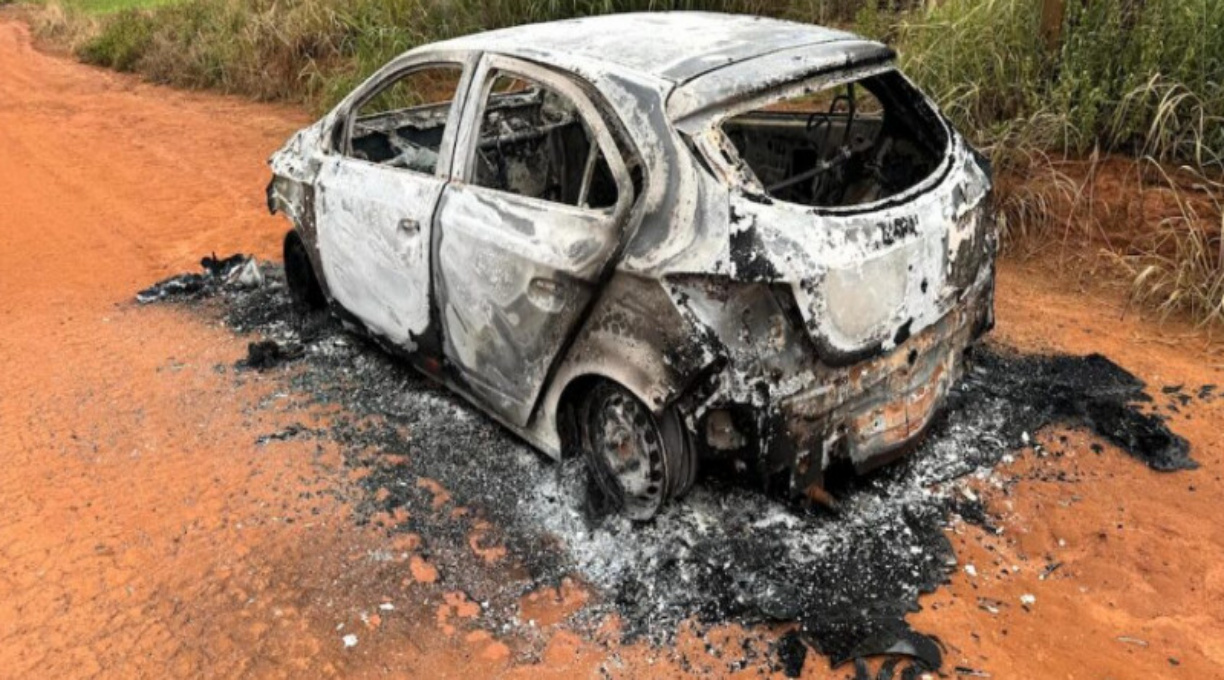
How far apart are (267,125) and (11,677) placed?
874 centimetres

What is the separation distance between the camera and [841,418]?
3.24 meters

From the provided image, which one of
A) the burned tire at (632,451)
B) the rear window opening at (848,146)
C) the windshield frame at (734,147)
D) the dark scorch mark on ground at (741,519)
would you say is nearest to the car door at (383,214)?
the dark scorch mark on ground at (741,519)

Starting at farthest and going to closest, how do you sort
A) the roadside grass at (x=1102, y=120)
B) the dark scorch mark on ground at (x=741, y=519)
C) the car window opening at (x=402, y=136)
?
the roadside grass at (x=1102, y=120) → the car window opening at (x=402, y=136) → the dark scorch mark on ground at (x=741, y=519)

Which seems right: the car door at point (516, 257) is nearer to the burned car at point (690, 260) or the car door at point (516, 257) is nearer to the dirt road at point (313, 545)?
the burned car at point (690, 260)

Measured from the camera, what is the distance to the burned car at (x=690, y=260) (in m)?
3.05

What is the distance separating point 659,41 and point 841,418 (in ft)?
5.35

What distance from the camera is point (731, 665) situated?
118 inches

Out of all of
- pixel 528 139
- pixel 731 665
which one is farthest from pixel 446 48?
pixel 731 665

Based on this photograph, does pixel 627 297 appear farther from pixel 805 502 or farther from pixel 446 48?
pixel 446 48

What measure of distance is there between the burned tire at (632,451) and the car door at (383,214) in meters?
1.03

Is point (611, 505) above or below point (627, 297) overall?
below

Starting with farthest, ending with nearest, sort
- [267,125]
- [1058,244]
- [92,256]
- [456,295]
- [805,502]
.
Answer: [267,125] → [92,256] → [1058,244] → [456,295] → [805,502]

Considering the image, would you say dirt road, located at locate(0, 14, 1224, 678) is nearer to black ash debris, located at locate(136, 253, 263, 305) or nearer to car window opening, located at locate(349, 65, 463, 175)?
black ash debris, located at locate(136, 253, 263, 305)

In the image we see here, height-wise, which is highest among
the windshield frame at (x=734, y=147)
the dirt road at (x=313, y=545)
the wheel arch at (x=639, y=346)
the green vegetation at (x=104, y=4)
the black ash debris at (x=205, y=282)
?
the green vegetation at (x=104, y=4)
